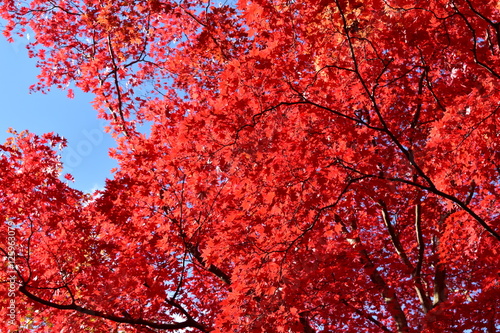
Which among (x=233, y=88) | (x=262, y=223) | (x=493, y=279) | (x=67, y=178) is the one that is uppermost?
(x=67, y=178)

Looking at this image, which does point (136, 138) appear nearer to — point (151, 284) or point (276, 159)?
point (151, 284)

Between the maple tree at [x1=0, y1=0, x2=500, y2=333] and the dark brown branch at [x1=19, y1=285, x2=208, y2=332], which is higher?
the maple tree at [x1=0, y1=0, x2=500, y2=333]

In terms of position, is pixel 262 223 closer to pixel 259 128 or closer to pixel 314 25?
pixel 259 128

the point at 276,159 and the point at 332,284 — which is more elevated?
the point at 276,159

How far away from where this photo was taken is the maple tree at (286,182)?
5.56m

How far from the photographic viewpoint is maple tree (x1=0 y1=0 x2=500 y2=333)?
5562 millimetres

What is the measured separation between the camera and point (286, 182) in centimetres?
547

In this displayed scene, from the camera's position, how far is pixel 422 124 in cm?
830

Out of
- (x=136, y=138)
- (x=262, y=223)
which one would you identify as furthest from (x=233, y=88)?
(x=136, y=138)

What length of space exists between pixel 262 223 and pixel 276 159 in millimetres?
1180

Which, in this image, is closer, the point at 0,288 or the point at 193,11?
the point at 0,288

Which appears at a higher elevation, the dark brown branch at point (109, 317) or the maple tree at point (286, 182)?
the maple tree at point (286, 182)

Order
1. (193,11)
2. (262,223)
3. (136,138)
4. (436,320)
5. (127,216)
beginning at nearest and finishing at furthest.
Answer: (262,223), (436,320), (127,216), (136,138), (193,11)

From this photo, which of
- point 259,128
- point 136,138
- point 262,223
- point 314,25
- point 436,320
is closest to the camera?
point 259,128
